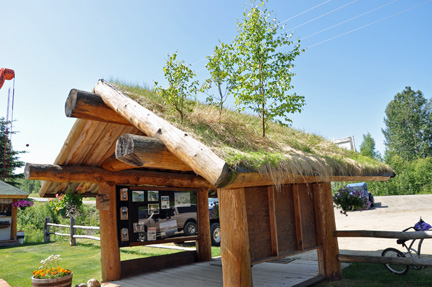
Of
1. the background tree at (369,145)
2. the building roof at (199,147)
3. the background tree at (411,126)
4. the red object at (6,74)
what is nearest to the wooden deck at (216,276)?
the building roof at (199,147)

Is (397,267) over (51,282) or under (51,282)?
under

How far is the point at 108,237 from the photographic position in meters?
7.11

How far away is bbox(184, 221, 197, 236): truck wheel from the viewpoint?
8516mm

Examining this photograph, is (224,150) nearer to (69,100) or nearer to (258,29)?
(69,100)

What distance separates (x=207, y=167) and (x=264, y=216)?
2182 millimetres

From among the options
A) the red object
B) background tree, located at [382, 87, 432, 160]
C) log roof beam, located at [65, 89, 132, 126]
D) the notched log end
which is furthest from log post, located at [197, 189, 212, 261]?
Answer: background tree, located at [382, 87, 432, 160]

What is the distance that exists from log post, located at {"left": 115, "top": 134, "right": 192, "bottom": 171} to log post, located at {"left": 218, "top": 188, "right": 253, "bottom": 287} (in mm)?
938

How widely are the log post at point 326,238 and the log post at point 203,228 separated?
3.23 metres

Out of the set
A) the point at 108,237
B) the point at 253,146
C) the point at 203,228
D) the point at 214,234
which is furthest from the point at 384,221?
the point at 108,237

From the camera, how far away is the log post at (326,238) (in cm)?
665

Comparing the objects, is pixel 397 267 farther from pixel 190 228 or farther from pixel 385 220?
pixel 385 220

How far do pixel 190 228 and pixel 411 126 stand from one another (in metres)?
55.0

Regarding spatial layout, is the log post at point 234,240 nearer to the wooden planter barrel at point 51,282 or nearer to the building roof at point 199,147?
the building roof at point 199,147

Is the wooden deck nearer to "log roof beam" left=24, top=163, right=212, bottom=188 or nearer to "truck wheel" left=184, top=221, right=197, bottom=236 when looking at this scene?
"truck wheel" left=184, top=221, right=197, bottom=236
